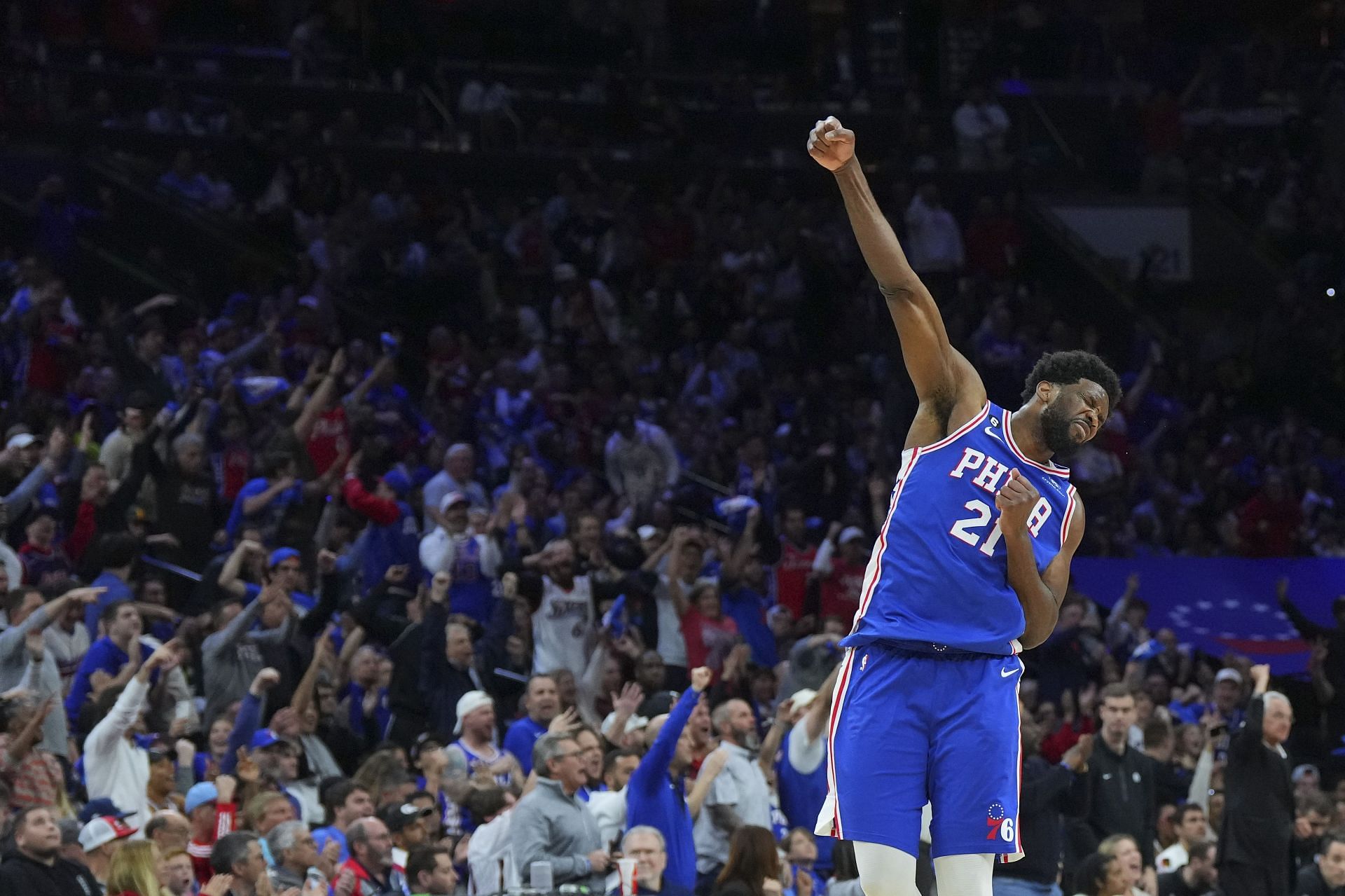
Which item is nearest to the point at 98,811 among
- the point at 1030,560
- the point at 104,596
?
the point at 104,596

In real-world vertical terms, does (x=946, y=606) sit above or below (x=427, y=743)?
above

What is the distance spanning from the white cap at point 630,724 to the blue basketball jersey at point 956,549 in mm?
5413

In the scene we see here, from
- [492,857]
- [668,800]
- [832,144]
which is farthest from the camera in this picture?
[668,800]

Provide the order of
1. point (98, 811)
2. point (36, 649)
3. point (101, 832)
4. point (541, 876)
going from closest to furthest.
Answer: point (541, 876) → point (101, 832) → point (98, 811) → point (36, 649)

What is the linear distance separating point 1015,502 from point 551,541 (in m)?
8.68

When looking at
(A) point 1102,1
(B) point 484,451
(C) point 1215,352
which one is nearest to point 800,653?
(B) point 484,451

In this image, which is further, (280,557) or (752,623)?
(752,623)

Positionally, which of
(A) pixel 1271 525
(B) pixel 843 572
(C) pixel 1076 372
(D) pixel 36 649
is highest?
(C) pixel 1076 372

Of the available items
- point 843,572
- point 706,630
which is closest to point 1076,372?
point 706,630

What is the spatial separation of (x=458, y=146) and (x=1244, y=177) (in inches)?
350

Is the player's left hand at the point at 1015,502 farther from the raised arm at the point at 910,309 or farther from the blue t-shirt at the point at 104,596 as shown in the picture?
the blue t-shirt at the point at 104,596

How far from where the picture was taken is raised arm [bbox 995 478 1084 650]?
5449 mm

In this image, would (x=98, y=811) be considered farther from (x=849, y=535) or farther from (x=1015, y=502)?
(x=849, y=535)

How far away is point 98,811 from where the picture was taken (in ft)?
30.1
